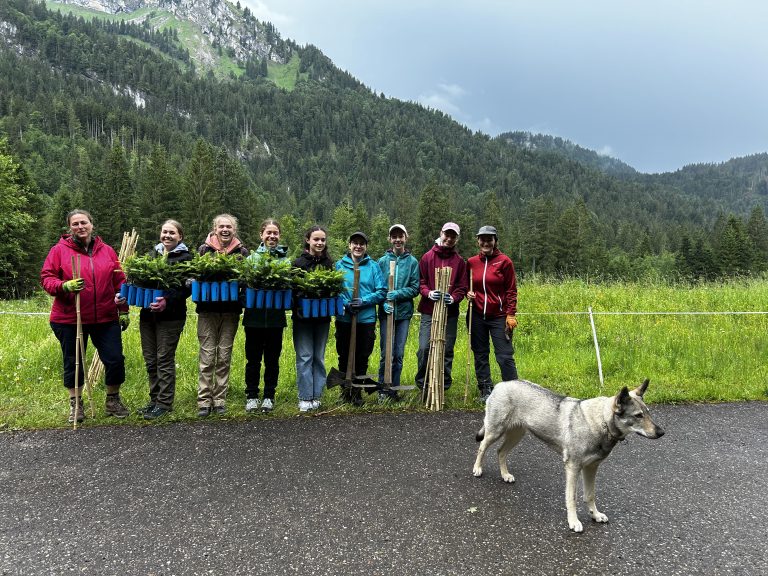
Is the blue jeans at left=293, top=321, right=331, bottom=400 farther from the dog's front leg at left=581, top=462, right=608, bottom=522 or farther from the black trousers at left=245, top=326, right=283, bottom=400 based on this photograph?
the dog's front leg at left=581, top=462, right=608, bottom=522

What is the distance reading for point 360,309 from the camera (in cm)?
692

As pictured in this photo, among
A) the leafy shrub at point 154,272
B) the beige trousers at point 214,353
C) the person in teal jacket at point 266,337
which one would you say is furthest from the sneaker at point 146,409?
the leafy shrub at point 154,272

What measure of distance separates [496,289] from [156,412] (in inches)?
208

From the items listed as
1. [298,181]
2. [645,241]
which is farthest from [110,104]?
[645,241]

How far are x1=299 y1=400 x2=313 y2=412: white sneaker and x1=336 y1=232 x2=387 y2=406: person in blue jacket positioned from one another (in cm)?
56

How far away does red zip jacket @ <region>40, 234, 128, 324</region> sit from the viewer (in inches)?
235

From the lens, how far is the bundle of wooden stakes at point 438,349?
22.9 ft

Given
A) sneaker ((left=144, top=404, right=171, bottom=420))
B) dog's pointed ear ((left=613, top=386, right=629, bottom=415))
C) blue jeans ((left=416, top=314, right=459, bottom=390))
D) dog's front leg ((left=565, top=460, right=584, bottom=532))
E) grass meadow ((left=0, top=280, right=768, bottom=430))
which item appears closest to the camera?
dog's pointed ear ((left=613, top=386, right=629, bottom=415))

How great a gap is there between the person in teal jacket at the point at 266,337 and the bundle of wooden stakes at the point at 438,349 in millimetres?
2284

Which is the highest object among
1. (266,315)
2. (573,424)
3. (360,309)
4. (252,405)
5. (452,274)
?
(452,274)

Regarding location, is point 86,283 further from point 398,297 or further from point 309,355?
point 398,297

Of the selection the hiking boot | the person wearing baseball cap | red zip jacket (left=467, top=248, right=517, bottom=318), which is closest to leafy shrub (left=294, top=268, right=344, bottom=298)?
the person wearing baseball cap

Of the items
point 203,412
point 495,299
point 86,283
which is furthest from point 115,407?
point 495,299

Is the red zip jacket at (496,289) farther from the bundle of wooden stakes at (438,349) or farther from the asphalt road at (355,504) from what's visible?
the asphalt road at (355,504)
